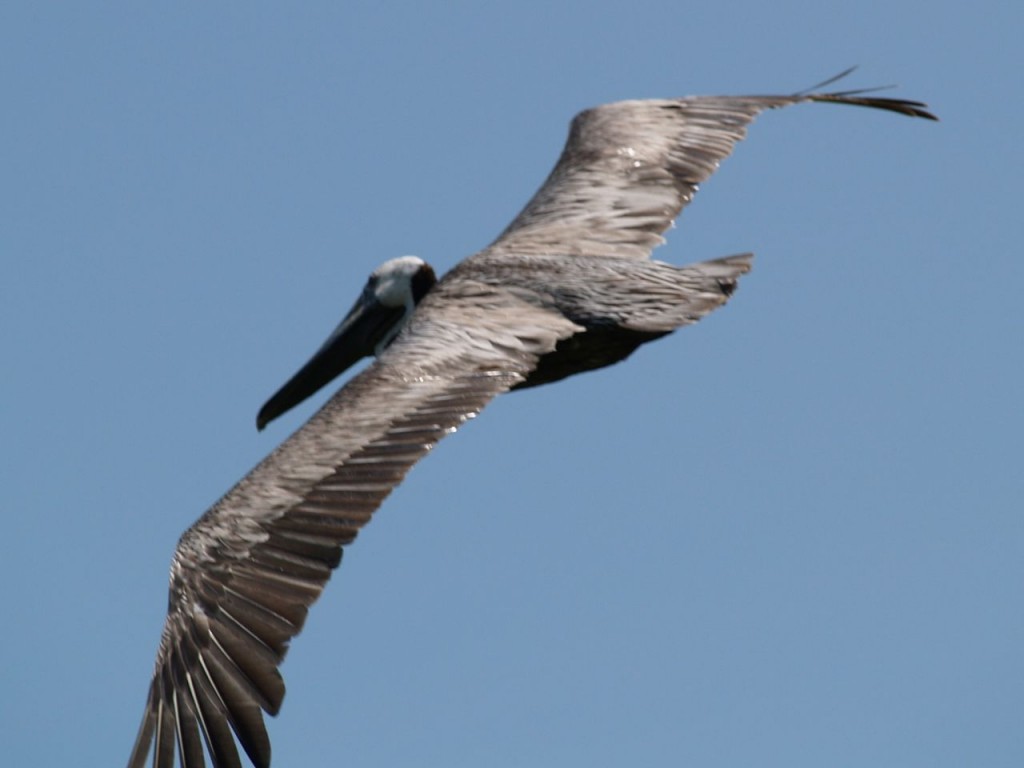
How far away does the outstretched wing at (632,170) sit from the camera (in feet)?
44.2

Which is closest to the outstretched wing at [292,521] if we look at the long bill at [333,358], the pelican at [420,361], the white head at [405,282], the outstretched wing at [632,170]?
the pelican at [420,361]

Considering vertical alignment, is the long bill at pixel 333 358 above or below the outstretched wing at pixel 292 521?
above

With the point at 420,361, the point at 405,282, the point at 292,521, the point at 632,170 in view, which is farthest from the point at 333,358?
the point at 292,521

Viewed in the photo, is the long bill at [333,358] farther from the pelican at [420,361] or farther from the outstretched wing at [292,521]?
the outstretched wing at [292,521]

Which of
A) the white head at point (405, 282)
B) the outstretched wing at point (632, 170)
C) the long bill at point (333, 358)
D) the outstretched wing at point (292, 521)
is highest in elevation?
the outstretched wing at point (632, 170)

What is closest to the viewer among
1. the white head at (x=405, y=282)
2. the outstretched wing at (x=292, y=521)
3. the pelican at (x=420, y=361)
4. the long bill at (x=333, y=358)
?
the outstretched wing at (x=292, y=521)

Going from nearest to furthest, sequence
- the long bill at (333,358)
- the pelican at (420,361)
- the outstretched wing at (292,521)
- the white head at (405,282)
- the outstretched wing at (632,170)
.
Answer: the outstretched wing at (292,521) < the pelican at (420,361) < the outstretched wing at (632,170) < the white head at (405,282) < the long bill at (333,358)

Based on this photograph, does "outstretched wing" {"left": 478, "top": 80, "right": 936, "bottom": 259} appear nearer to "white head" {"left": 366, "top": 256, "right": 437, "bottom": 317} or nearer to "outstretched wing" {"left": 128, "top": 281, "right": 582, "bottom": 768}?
"white head" {"left": 366, "top": 256, "right": 437, "bottom": 317}

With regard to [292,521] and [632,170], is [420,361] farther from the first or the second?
[632,170]

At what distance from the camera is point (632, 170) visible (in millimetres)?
14266

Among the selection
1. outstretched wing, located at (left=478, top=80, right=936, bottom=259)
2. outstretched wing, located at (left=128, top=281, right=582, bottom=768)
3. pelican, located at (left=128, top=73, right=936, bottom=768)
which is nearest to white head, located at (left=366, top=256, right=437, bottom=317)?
pelican, located at (left=128, top=73, right=936, bottom=768)

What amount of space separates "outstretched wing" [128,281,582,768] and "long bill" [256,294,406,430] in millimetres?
2173

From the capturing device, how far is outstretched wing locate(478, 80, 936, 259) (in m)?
13.5

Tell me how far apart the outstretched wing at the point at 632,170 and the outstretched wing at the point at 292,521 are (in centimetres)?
144
